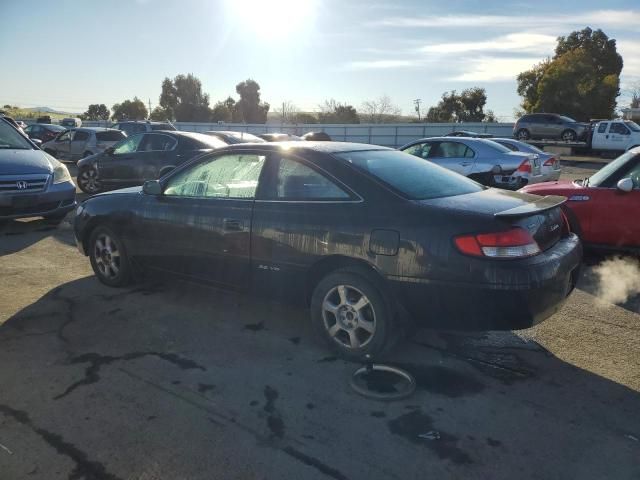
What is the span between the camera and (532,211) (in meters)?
3.40

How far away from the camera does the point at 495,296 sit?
3.14 metres

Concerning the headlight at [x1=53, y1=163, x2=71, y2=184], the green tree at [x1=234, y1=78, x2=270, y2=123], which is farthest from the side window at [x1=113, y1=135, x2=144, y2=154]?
the green tree at [x1=234, y1=78, x2=270, y2=123]

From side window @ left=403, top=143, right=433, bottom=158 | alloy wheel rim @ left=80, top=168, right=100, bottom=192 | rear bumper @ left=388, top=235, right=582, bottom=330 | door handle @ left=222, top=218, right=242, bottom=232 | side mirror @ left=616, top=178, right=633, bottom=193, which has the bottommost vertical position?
alloy wheel rim @ left=80, top=168, right=100, bottom=192

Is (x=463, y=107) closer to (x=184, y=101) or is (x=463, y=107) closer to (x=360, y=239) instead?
(x=184, y=101)

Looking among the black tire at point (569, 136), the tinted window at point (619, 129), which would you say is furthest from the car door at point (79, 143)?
the black tire at point (569, 136)

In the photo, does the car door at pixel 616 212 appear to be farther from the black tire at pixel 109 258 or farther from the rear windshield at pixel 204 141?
the rear windshield at pixel 204 141

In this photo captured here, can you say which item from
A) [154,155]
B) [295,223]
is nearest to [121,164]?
[154,155]

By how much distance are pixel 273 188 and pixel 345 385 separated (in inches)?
64.1

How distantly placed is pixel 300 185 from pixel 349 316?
1082 millimetres

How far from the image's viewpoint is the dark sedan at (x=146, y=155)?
998cm

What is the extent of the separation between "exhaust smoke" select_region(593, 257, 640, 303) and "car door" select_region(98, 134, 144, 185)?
8.58 metres

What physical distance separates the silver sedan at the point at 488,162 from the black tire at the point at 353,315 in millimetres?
7372

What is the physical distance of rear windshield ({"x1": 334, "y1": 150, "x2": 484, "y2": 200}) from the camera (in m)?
3.68

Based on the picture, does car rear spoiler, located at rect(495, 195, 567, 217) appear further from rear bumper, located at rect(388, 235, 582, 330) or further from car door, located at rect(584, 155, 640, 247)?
car door, located at rect(584, 155, 640, 247)
